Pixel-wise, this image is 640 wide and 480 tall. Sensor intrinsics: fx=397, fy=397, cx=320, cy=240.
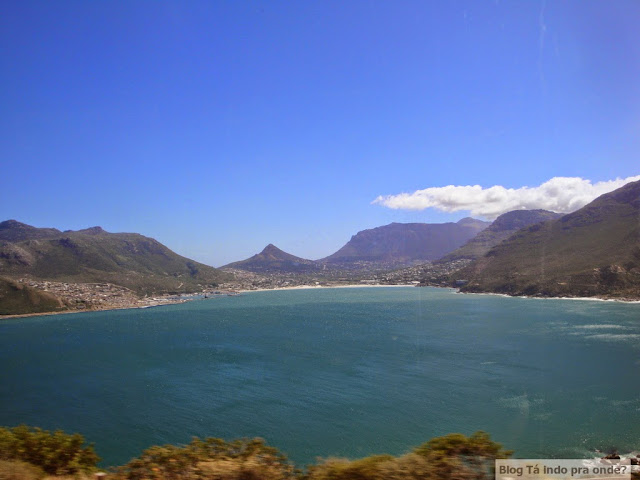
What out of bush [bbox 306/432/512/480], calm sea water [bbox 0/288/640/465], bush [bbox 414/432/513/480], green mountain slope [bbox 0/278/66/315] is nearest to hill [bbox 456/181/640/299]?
calm sea water [bbox 0/288/640/465]

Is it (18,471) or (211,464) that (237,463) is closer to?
(211,464)

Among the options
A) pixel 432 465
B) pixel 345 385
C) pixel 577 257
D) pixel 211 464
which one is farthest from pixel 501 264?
pixel 211 464

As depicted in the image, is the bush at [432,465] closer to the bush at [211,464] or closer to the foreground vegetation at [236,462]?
the foreground vegetation at [236,462]

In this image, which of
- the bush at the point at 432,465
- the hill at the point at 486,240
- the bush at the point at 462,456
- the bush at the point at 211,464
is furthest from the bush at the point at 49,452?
the hill at the point at 486,240

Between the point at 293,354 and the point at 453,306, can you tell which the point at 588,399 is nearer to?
the point at 293,354

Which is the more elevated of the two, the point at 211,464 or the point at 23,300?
the point at 211,464

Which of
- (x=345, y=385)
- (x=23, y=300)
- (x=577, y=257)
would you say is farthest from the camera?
(x=23, y=300)
